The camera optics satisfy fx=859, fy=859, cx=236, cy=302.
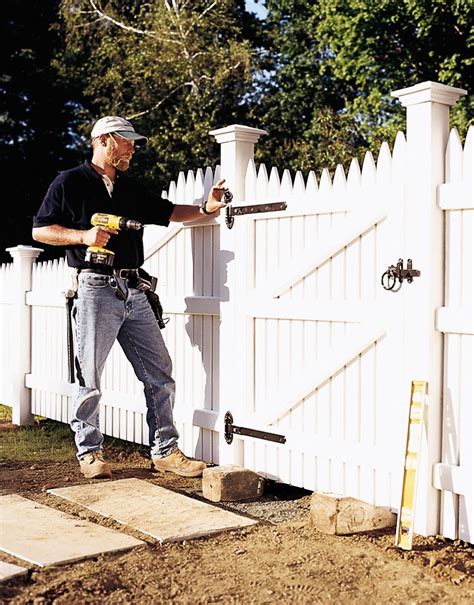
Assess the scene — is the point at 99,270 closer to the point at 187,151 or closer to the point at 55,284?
the point at 55,284

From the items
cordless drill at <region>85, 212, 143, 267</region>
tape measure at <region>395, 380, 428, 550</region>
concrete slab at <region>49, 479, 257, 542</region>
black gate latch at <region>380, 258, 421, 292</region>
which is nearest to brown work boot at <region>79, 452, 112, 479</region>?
concrete slab at <region>49, 479, 257, 542</region>

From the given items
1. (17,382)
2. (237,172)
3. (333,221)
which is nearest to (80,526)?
(333,221)

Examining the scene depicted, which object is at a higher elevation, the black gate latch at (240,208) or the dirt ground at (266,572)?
the black gate latch at (240,208)

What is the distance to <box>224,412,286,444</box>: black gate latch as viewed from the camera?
199 inches

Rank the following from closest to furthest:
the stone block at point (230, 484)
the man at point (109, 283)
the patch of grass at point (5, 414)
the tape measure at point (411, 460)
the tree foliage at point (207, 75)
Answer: the tape measure at point (411, 460), the stone block at point (230, 484), the man at point (109, 283), the patch of grass at point (5, 414), the tree foliage at point (207, 75)

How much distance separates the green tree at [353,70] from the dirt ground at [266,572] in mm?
13399

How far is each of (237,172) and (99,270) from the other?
1064 millimetres

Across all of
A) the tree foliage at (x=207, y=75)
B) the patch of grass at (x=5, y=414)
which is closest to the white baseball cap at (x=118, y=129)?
the patch of grass at (x=5, y=414)

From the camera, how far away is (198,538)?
160 inches

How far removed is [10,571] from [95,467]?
1.80 metres

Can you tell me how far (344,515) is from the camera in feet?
13.6

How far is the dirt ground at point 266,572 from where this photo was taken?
3.30 m

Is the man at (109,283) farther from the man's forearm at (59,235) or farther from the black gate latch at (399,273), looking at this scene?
the black gate latch at (399,273)

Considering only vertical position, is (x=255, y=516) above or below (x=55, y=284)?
below
